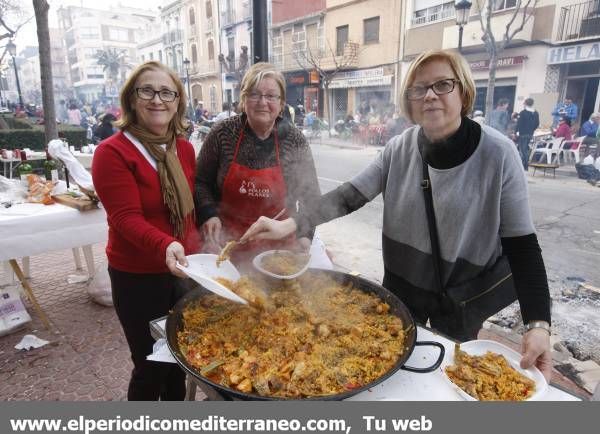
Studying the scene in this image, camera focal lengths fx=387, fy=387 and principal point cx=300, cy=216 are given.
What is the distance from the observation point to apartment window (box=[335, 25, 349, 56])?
18.6 meters

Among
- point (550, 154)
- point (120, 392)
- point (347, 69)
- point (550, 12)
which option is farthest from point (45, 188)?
point (347, 69)

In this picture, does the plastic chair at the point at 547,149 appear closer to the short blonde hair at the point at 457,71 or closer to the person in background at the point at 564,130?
the person in background at the point at 564,130

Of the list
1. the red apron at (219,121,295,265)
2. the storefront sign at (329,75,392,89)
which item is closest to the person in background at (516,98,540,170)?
the storefront sign at (329,75,392,89)

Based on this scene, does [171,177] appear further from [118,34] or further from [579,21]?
[118,34]

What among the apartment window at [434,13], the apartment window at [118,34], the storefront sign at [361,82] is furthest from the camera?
the apartment window at [118,34]

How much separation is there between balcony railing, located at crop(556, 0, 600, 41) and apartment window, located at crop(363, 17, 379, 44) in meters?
7.10

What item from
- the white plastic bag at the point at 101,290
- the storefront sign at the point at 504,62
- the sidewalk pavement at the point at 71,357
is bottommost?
the sidewalk pavement at the point at 71,357

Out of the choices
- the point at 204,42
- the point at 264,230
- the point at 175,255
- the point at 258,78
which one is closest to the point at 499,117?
the point at 204,42

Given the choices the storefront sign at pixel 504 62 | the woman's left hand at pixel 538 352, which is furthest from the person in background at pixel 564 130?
the woman's left hand at pixel 538 352

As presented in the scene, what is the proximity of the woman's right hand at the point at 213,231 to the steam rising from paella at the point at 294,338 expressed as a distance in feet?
1.52

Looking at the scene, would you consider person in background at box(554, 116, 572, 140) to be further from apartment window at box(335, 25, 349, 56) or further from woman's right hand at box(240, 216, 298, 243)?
woman's right hand at box(240, 216, 298, 243)

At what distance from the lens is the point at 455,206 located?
156 cm

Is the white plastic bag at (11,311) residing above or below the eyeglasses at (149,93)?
below

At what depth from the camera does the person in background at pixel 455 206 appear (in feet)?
4.75
